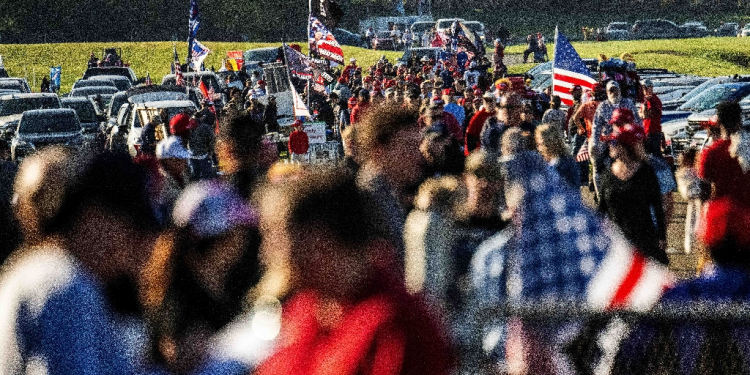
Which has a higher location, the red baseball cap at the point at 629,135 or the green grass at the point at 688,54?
the red baseball cap at the point at 629,135

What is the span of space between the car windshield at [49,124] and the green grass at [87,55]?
92.4 feet

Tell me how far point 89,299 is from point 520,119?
688cm

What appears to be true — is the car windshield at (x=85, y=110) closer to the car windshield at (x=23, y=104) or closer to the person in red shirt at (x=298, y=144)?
the car windshield at (x=23, y=104)

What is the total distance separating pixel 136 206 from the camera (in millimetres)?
3385

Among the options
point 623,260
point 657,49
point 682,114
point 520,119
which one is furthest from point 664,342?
point 657,49

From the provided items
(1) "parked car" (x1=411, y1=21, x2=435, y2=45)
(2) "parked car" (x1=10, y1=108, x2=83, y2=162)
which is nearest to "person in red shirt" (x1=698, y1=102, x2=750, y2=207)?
(2) "parked car" (x1=10, y1=108, x2=83, y2=162)

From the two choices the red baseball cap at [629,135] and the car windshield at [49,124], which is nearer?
the red baseball cap at [629,135]

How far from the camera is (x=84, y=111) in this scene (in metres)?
26.4

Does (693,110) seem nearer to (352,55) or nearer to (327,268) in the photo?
(327,268)

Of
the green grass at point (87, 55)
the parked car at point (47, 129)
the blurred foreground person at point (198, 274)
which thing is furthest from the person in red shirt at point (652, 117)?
the green grass at point (87, 55)

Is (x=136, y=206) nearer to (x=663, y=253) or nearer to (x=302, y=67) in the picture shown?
(x=663, y=253)

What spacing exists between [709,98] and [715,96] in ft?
0.41

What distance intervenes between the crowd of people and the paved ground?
2.90 metres

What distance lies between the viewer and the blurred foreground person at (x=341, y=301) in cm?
242
